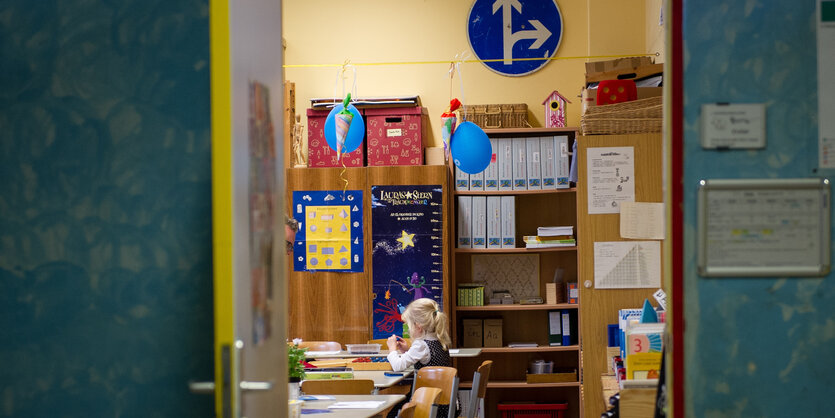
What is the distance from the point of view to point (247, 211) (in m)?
2.06

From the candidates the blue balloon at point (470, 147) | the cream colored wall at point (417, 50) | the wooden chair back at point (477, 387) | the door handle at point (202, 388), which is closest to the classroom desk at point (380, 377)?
the wooden chair back at point (477, 387)

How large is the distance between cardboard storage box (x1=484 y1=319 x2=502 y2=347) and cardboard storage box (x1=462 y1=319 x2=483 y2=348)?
0.04 metres

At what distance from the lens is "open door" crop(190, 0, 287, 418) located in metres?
1.92

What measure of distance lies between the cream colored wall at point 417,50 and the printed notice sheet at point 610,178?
2.00 m

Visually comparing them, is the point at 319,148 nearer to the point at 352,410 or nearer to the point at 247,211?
the point at 352,410

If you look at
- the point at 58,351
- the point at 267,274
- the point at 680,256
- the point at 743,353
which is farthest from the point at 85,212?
the point at 743,353

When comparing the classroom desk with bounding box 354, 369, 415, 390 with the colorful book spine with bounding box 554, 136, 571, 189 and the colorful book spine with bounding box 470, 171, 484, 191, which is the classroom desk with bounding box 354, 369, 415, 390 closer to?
the colorful book spine with bounding box 470, 171, 484, 191

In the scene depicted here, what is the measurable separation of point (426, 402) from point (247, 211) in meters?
2.12

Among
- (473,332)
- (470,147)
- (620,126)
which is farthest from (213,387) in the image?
(473,332)

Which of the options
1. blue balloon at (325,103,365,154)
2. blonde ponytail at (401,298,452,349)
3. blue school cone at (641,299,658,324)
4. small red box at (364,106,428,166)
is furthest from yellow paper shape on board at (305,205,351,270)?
blue school cone at (641,299,658,324)

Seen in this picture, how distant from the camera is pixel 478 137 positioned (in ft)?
17.6

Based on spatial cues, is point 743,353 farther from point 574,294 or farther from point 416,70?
point 416,70

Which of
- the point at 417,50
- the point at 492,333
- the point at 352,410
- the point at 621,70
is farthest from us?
the point at 417,50

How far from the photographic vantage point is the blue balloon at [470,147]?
5344 mm
